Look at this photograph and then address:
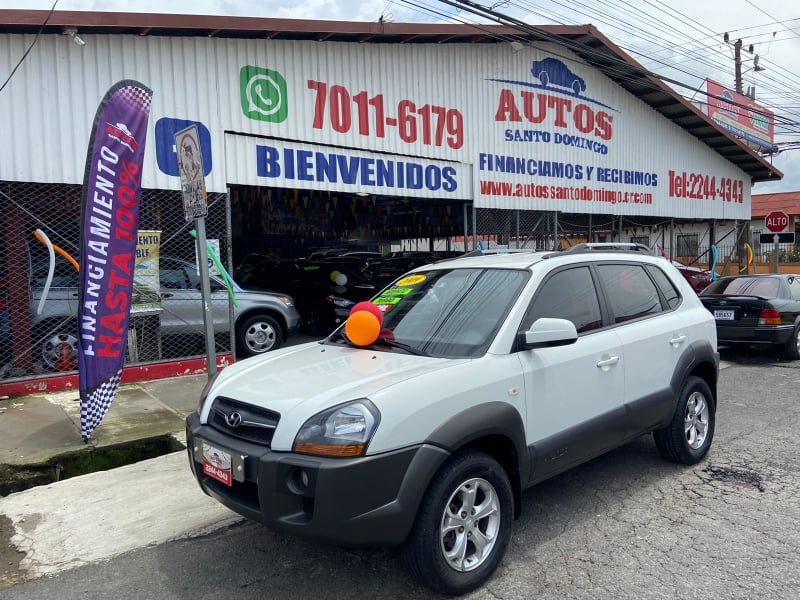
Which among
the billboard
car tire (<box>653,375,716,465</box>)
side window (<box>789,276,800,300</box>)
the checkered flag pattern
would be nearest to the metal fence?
the checkered flag pattern

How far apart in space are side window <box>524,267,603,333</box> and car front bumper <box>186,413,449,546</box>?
1.32m

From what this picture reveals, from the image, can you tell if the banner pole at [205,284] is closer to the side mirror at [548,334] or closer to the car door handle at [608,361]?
the side mirror at [548,334]

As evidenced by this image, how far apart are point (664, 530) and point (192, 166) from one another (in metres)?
4.51

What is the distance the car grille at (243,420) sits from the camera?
300 cm

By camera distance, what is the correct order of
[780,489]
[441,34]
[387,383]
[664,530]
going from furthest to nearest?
[441,34] < [780,489] < [664,530] < [387,383]

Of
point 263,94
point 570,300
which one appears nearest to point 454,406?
point 570,300

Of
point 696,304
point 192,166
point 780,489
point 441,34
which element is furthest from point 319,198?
point 780,489

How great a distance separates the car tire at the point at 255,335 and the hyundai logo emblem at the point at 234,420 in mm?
6447

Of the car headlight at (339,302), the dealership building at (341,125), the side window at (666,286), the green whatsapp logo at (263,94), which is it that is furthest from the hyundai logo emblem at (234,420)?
the car headlight at (339,302)

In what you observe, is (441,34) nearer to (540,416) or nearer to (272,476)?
(540,416)

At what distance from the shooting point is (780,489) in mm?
4430

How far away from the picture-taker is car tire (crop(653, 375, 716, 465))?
470 centimetres

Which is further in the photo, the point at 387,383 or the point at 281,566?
the point at 281,566

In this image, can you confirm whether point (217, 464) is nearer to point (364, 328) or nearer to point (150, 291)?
point (364, 328)
